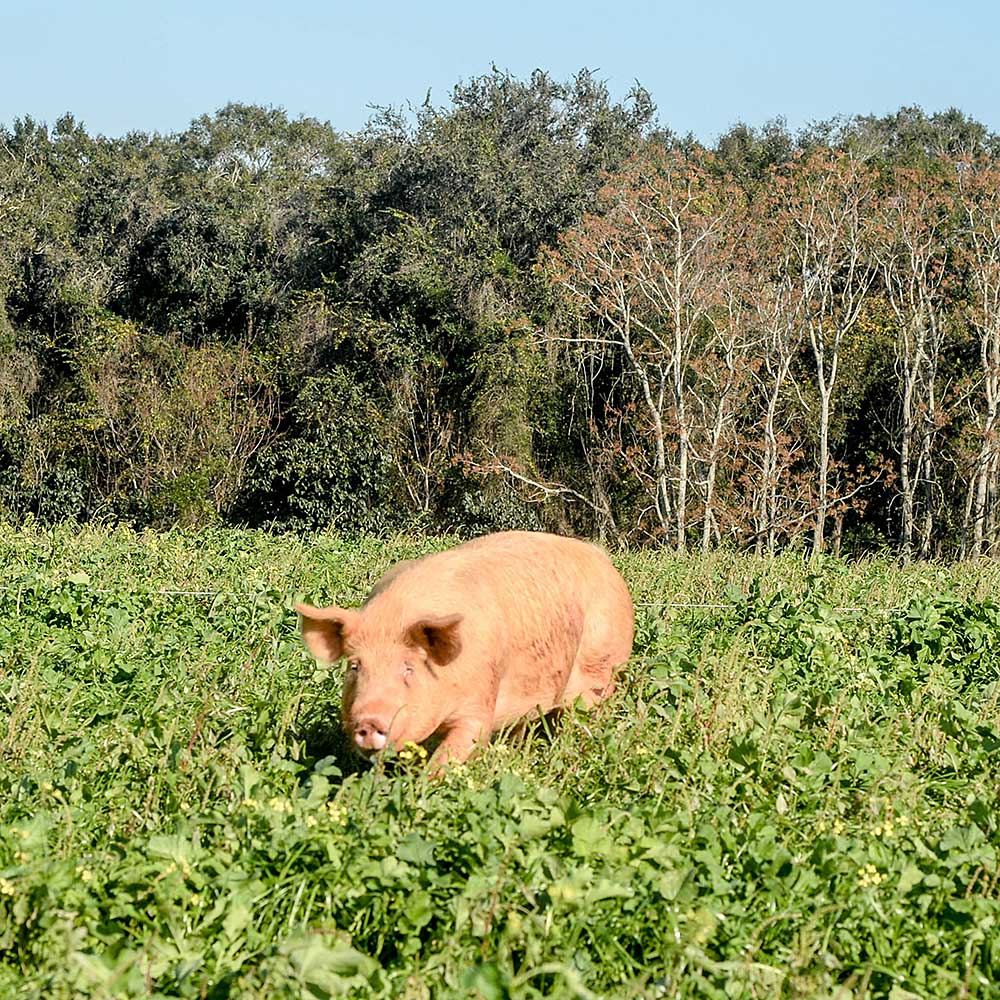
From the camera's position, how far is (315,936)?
13.1ft

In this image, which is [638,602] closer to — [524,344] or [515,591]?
[515,591]

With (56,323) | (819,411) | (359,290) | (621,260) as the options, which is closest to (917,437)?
(819,411)

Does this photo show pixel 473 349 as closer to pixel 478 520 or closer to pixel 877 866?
pixel 478 520

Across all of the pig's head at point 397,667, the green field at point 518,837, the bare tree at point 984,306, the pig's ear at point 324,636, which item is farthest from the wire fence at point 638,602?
the bare tree at point 984,306

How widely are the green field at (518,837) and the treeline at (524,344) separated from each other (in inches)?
904

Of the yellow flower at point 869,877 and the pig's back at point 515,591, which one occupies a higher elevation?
the pig's back at point 515,591

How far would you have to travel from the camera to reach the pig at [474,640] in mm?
6293

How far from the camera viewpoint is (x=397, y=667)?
20.8ft

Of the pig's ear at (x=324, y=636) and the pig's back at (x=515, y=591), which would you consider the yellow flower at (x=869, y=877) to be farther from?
the pig's ear at (x=324, y=636)

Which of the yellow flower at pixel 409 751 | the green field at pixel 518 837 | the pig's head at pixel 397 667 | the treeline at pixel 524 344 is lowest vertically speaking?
the green field at pixel 518 837

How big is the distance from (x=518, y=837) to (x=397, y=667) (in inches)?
71.4

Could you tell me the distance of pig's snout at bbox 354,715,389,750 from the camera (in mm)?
5953

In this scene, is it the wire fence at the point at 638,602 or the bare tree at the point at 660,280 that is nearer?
the wire fence at the point at 638,602

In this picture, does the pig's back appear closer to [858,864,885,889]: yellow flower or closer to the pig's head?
the pig's head
